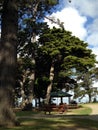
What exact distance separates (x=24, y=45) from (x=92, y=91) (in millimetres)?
47576

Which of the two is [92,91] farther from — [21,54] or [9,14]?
[9,14]

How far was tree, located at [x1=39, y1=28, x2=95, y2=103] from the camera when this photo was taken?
44750 mm

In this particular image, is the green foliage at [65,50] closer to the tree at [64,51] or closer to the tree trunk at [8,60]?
the tree at [64,51]

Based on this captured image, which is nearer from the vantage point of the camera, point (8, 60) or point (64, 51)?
point (8, 60)

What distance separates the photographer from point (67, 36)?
1837 inches

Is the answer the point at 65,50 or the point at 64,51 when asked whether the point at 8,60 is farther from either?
the point at 64,51

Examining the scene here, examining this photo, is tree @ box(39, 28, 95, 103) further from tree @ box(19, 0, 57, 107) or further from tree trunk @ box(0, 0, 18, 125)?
tree trunk @ box(0, 0, 18, 125)

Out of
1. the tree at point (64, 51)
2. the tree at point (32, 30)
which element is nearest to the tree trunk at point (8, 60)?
the tree at point (32, 30)

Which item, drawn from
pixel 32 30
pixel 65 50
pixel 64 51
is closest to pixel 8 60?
pixel 32 30

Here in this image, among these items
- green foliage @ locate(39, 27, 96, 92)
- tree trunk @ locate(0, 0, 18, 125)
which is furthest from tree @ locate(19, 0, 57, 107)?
tree trunk @ locate(0, 0, 18, 125)

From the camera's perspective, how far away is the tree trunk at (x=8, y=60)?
1529 cm

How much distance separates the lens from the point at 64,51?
45.3m

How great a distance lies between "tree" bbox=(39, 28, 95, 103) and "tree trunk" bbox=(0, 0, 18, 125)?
2735 cm

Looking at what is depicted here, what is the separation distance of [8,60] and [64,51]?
2969 cm
